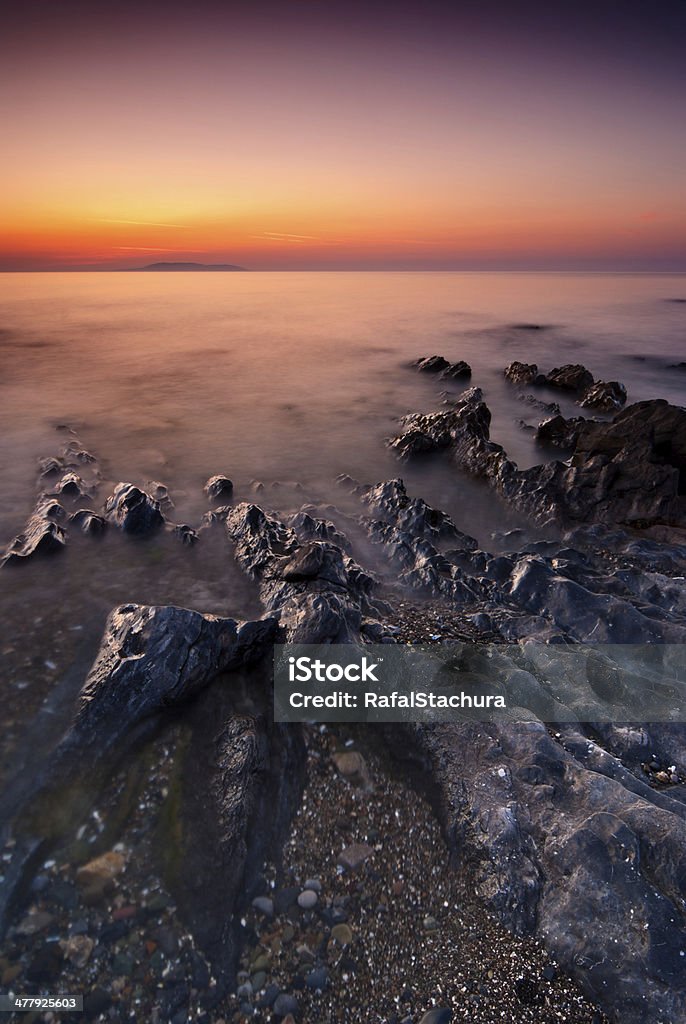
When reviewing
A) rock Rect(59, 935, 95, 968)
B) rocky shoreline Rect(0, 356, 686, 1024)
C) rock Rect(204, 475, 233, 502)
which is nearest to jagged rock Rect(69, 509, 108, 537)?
rocky shoreline Rect(0, 356, 686, 1024)

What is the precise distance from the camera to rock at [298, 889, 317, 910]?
4.33 m

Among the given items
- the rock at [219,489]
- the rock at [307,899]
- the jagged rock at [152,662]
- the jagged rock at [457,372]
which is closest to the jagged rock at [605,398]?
the jagged rock at [457,372]

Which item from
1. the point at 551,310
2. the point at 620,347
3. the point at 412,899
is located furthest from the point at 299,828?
the point at 551,310

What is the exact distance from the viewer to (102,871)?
4344 millimetres

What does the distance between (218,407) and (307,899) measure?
17203 mm

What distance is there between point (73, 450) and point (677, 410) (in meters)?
14.2

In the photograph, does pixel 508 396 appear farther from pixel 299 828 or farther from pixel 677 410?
pixel 299 828

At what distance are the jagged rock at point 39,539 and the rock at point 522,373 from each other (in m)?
19.7

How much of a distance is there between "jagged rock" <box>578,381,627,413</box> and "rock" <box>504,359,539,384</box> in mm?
3137

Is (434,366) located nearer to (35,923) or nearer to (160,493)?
(160,493)

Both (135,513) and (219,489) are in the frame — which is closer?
(135,513)

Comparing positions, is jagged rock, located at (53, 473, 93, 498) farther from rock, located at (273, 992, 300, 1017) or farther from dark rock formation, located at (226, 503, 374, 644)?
rock, located at (273, 992, 300, 1017)

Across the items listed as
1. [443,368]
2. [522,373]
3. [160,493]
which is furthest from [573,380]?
[160,493]

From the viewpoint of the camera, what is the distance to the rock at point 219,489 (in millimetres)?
11562
